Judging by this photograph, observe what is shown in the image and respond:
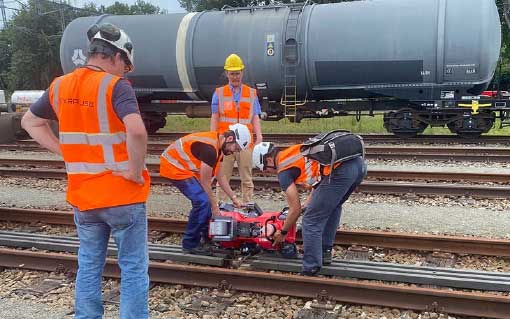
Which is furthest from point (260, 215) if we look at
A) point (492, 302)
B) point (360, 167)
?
point (492, 302)

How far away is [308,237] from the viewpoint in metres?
4.57

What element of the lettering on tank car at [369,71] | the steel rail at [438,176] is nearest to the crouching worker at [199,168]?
the steel rail at [438,176]

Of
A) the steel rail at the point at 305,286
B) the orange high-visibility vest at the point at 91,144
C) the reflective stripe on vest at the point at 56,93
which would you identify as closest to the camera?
the orange high-visibility vest at the point at 91,144

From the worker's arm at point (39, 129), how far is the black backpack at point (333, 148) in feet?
6.56

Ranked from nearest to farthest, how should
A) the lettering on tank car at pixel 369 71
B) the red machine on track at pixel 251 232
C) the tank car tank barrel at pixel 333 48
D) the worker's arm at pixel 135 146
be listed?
the worker's arm at pixel 135 146 → the red machine on track at pixel 251 232 → the tank car tank barrel at pixel 333 48 → the lettering on tank car at pixel 369 71

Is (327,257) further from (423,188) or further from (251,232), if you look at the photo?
(423,188)

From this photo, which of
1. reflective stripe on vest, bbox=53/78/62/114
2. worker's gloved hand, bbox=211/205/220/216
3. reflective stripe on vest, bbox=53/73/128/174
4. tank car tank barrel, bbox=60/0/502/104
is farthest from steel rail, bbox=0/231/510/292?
tank car tank barrel, bbox=60/0/502/104

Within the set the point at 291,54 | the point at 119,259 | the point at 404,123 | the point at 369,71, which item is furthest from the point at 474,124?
the point at 119,259

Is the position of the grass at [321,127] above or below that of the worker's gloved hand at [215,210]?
below

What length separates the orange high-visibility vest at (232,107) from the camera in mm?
6461

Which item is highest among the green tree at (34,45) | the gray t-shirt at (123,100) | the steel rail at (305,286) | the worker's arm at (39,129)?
the green tree at (34,45)

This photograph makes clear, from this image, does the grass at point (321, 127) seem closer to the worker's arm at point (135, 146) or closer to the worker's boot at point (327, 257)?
the worker's boot at point (327, 257)

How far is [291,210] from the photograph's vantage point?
4547 millimetres

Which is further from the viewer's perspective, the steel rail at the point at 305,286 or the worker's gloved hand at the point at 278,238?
the worker's gloved hand at the point at 278,238
